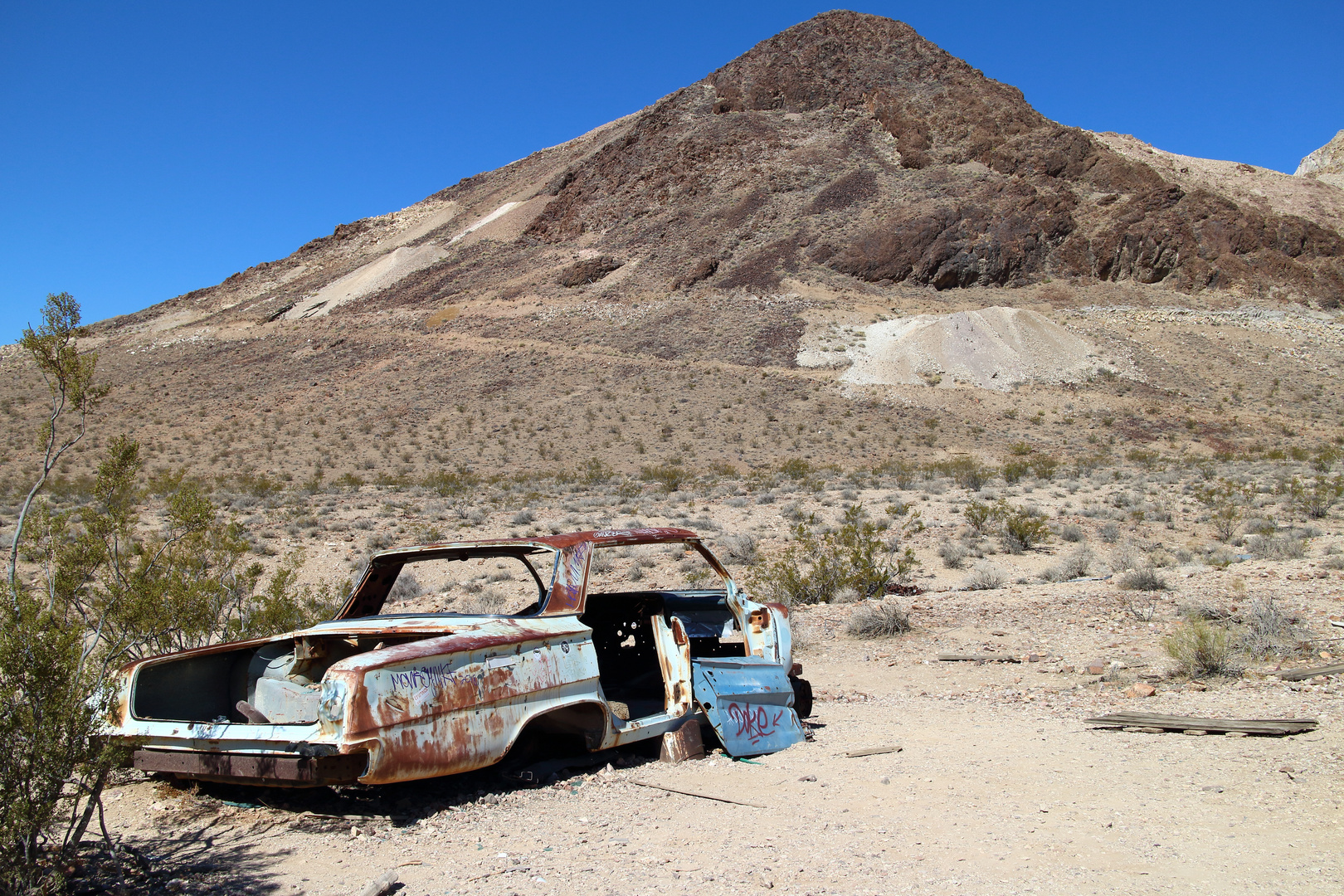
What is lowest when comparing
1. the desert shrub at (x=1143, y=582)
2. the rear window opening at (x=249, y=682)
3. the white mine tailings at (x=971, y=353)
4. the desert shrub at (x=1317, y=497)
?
the desert shrub at (x=1143, y=582)

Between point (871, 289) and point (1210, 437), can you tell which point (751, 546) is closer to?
point (1210, 437)

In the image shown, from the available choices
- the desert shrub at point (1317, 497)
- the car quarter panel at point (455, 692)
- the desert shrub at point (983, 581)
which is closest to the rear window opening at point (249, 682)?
the car quarter panel at point (455, 692)

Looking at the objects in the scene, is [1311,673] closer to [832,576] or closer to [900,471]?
[832,576]

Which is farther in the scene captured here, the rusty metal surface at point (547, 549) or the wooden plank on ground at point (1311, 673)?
the wooden plank on ground at point (1311, 673)

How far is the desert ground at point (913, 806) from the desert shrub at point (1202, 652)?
9cm

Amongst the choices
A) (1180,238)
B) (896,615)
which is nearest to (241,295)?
(1180,238)

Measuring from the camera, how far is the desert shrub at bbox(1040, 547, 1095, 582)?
11914mm

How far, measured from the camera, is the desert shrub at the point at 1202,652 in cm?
675

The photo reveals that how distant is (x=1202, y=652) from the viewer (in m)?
6.80

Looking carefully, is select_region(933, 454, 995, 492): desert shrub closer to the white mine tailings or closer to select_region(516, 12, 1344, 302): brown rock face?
the white mine tailings

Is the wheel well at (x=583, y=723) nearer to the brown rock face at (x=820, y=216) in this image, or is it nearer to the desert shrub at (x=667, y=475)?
the desert shrub at (x=667, y=475)

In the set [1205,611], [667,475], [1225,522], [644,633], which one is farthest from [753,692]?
[667,475]

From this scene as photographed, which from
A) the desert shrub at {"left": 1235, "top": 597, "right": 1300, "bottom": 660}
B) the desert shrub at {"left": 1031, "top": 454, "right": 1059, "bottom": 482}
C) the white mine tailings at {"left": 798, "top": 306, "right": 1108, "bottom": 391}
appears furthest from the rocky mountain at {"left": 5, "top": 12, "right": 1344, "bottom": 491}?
the desert shrub at {"left": 1235, "top": 597, "right": 1300, "bottom": 660}

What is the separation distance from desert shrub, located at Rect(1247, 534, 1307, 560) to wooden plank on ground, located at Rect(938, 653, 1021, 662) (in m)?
6.35
